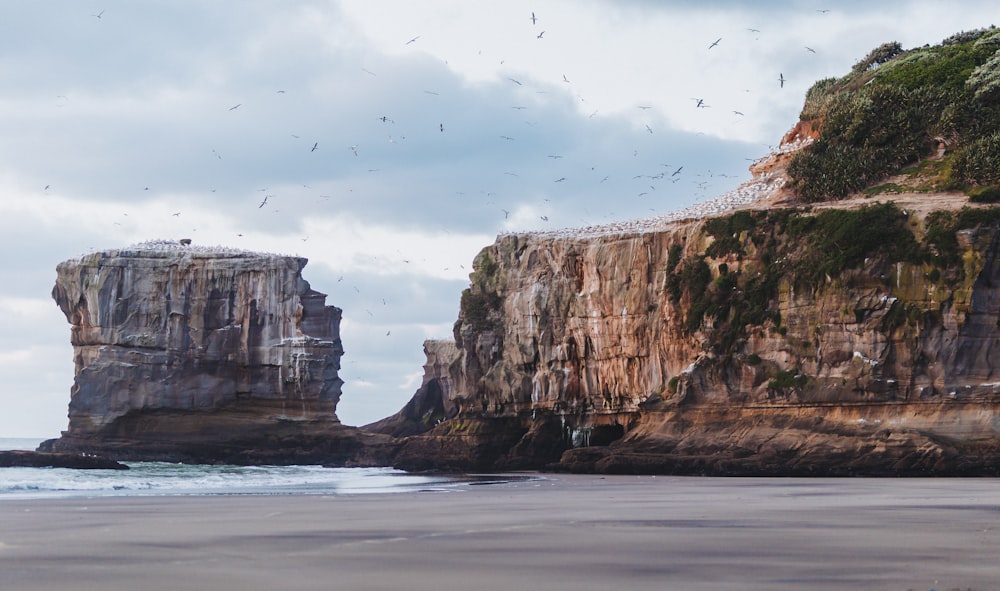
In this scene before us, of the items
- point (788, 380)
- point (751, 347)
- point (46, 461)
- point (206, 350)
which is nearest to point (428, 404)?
point (206, 350)

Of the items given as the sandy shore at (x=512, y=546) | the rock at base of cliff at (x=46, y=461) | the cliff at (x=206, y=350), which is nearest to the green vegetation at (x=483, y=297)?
the cliff at (x=206, y=350)

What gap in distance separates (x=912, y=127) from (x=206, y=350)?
41062 millimetres

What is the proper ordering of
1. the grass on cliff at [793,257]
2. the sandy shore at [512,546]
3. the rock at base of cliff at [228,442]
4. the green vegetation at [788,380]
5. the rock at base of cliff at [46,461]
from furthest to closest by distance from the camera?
1. the rock at base of cliff at [228,442]
2. the rock at base of cliff at [46,461]
3. the green vegetation at [788,380]
4. the grass on cliff at [793,257]
5. the sandy shore at [512,546]

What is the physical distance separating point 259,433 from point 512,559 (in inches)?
2279

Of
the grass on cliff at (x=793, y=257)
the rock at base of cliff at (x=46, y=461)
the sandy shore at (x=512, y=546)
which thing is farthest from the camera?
the rock at base of cliff at (x=46, y=461)

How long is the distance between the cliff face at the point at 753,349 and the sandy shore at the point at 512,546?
17.1m

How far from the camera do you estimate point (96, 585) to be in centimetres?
752

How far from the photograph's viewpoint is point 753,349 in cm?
3794

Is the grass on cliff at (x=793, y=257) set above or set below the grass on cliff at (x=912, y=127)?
below

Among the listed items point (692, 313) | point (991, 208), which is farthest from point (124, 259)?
point (991, 208)

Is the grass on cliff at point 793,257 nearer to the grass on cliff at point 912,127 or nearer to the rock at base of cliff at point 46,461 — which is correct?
the grass on cliff at point 912,127

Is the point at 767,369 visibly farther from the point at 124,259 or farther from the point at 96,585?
the point at 124,259

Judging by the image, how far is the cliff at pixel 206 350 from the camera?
6322cm

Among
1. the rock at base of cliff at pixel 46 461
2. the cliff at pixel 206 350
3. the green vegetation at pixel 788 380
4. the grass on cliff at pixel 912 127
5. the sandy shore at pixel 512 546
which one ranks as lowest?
the sandy shore at pixel 512 546
